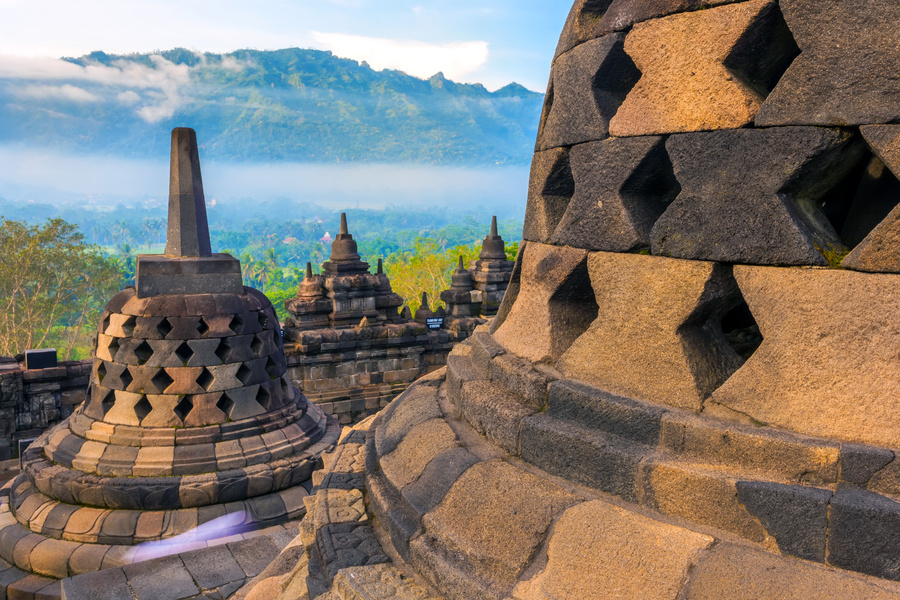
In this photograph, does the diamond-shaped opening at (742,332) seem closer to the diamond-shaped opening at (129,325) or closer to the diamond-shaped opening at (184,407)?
the diamond-shaped opening at (184,407)

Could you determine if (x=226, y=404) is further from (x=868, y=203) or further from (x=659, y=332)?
(x=868, y=203)

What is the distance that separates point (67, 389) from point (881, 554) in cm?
1071

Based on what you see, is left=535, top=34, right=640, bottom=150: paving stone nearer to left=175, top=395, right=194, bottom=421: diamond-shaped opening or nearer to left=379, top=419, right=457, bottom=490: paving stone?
left=379, top=419, right=457, bottom=490: paving stone

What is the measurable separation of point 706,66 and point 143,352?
5.61 meters

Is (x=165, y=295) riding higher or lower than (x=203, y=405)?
higher

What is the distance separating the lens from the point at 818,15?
1.82 metres

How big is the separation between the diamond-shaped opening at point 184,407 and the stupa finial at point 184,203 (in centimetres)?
149

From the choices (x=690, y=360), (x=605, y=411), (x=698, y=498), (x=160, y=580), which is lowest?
(x=160, y=580)

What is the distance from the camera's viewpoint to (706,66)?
6.77 feet

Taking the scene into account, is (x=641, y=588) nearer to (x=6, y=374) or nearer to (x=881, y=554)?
(x=881, y=554)

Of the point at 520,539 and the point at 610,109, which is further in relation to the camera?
the point at 610,109

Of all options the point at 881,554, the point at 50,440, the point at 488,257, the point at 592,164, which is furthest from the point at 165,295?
the point at 488,257

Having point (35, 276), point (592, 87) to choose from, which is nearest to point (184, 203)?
point (592, 87)

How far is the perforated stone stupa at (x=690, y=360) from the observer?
1.71m
